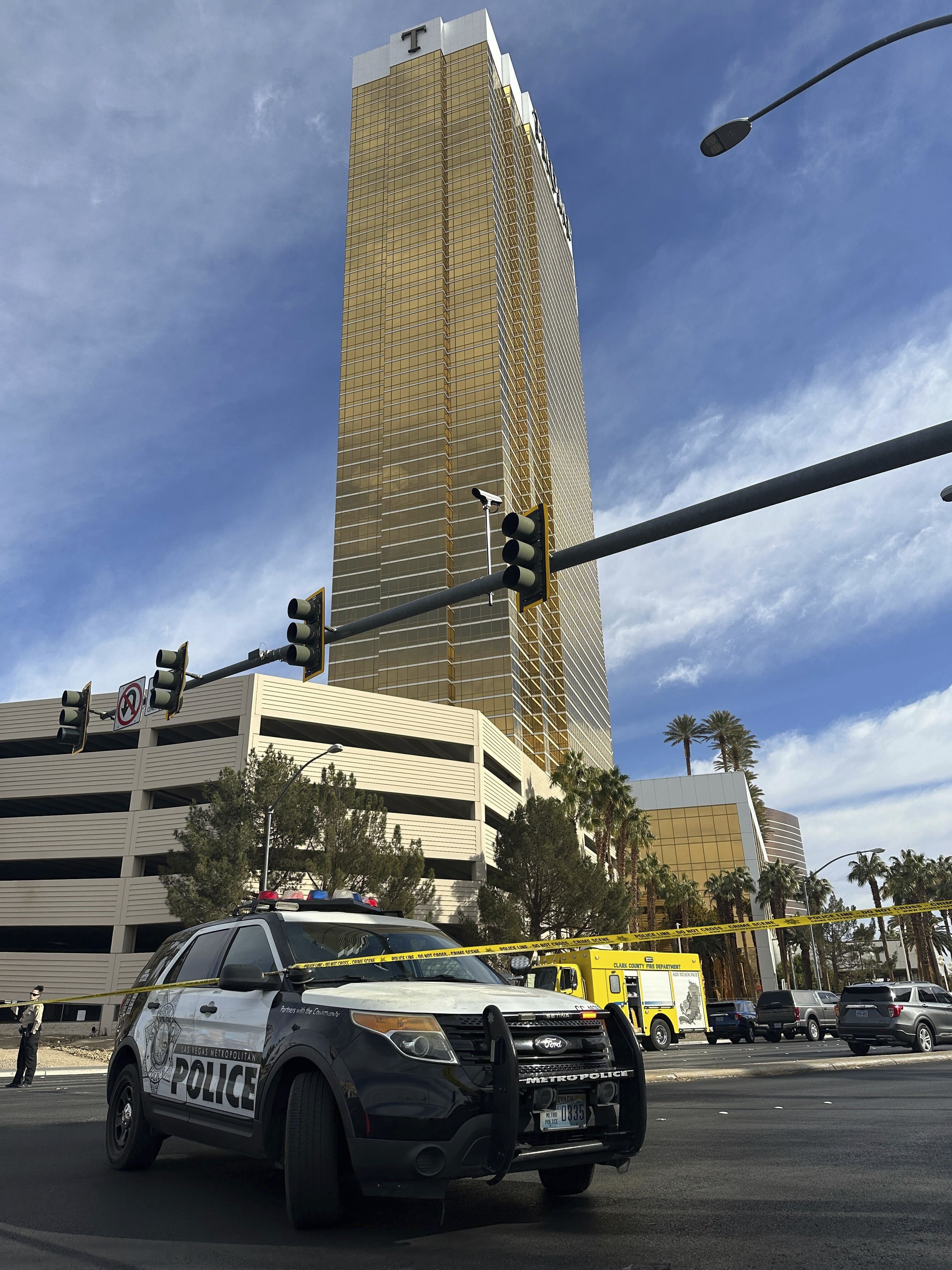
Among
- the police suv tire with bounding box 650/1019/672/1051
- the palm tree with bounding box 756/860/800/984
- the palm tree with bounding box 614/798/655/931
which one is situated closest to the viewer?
the police suv tire with bounding box 650/1019/672/1051

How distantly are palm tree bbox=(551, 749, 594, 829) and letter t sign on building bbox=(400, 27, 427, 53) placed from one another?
96.1 m

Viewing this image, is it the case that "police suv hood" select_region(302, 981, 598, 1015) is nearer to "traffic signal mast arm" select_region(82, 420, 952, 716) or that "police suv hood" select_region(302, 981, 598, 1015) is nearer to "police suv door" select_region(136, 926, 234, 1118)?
"police suv door" select_region(136, 926, 234, 1118)

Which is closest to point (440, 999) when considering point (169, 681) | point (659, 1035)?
point (169, 681)

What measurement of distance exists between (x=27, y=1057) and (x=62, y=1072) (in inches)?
190

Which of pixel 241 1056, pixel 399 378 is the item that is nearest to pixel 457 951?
pixel 241 1056

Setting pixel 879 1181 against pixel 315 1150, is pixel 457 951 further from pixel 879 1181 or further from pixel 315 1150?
pixel 879 1181

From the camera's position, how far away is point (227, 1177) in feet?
21.2

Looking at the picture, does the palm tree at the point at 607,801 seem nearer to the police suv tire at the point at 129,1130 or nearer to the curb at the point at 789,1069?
the curb at the point at 789,1069

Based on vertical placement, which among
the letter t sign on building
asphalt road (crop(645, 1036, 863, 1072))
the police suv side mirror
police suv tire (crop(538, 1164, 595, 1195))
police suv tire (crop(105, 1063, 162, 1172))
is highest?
the letter t sign on building

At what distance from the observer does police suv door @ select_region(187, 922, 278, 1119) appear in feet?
18.2

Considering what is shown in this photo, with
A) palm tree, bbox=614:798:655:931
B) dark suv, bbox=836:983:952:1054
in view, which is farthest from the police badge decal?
palm tree, bbox=614:798:655:931

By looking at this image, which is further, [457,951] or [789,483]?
[789,483]

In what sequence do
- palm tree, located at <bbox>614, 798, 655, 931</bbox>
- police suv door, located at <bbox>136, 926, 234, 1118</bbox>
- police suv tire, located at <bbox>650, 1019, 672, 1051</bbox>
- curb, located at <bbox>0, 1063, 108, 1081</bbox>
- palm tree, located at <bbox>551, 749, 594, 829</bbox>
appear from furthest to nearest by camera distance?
palm tree, located at <bbox>551, 749, 594, 829</bbox> → palm tree, located at <bbox>614, 798, 655, 931</bbox> → police suv tire, located at <bbox>650, 1019, 672, 1051</bbox> → curb, located at <bbox>0, 1063, 108, 1081</bbox> → police suv door, located at <bbox>136, 926, 234, 1118</bbox>

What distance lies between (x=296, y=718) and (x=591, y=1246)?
43.7 meters
